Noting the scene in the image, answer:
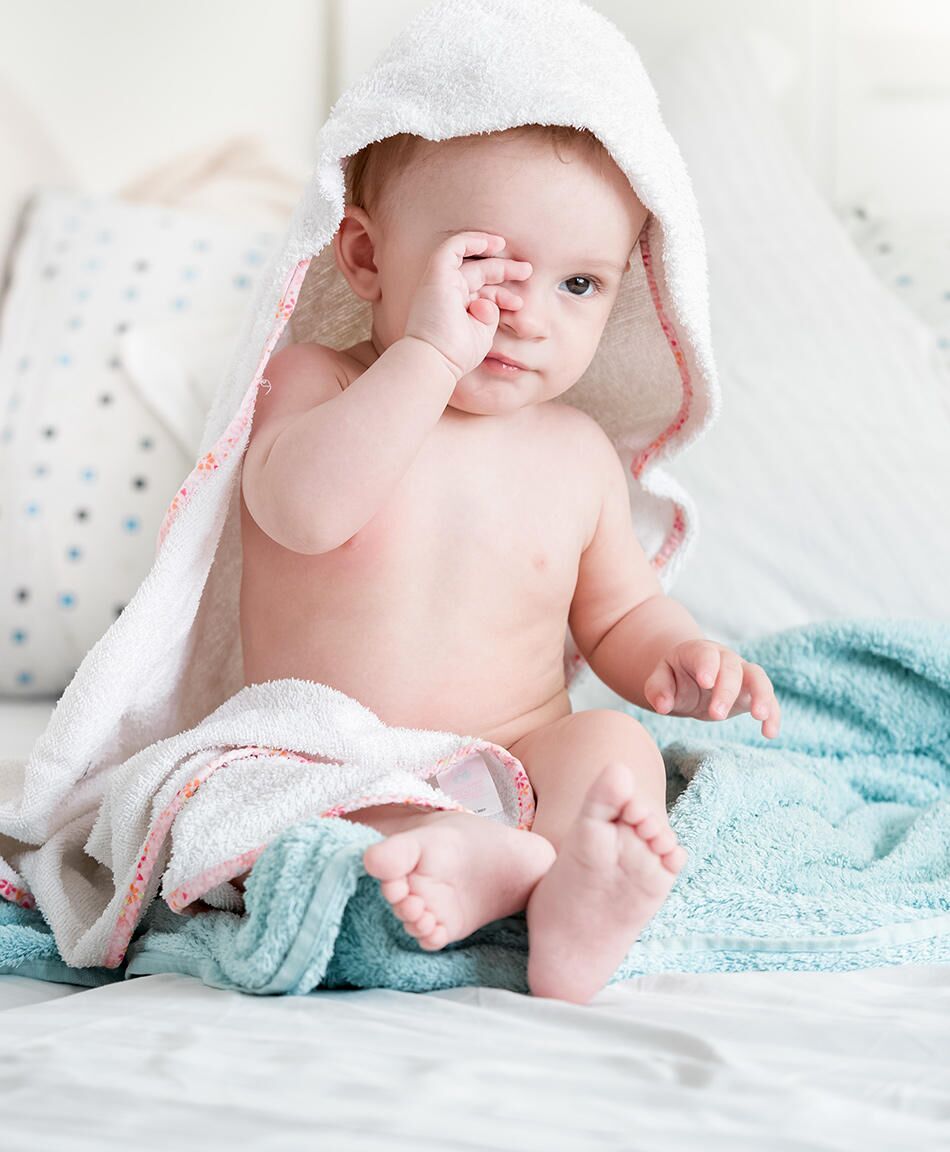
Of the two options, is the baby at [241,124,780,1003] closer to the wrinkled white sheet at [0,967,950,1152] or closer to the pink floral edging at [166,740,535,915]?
the pink floral edging at [166,740,535,915]

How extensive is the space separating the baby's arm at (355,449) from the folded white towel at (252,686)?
0.34 feet

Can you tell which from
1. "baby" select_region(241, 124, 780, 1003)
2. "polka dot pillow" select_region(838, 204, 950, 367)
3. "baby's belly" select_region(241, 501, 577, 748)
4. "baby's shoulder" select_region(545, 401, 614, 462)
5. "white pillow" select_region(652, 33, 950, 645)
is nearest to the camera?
"baby" select_region(241, 124, 780, 1003)

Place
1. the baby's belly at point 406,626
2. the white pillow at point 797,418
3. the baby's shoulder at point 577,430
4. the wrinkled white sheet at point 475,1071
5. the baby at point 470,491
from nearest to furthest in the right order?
the wrinkled white sheet at point 475,1071
the baby at point 470,491
the baby's belly at point 406,626
the baby's shoulder at point 577,430
the white pillow at point 797,418

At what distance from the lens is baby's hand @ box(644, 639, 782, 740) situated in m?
0.95

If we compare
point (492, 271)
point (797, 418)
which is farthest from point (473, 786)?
point (797, 418)

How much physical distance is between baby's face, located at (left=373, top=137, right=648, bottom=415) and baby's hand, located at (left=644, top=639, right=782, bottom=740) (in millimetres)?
226

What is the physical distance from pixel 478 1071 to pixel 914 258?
141 cm

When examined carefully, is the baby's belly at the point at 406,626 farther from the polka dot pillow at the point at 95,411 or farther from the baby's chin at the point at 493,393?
the polka dot pillow at the point at 95,411

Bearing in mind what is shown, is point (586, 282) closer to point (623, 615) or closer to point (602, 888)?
point (623, 615)

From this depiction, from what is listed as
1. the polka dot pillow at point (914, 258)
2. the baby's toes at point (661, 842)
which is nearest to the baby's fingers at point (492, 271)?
the baby's toes at point (661, 842)

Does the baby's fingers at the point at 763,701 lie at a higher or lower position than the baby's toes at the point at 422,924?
higher

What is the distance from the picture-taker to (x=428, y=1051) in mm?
618

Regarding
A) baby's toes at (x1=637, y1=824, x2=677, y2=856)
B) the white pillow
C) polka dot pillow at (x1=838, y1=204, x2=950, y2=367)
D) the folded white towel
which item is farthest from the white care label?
polka dot pillow at (x1=838, y1=204, x2=950, y2=367)

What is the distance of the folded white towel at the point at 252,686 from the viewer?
2.73 feet
